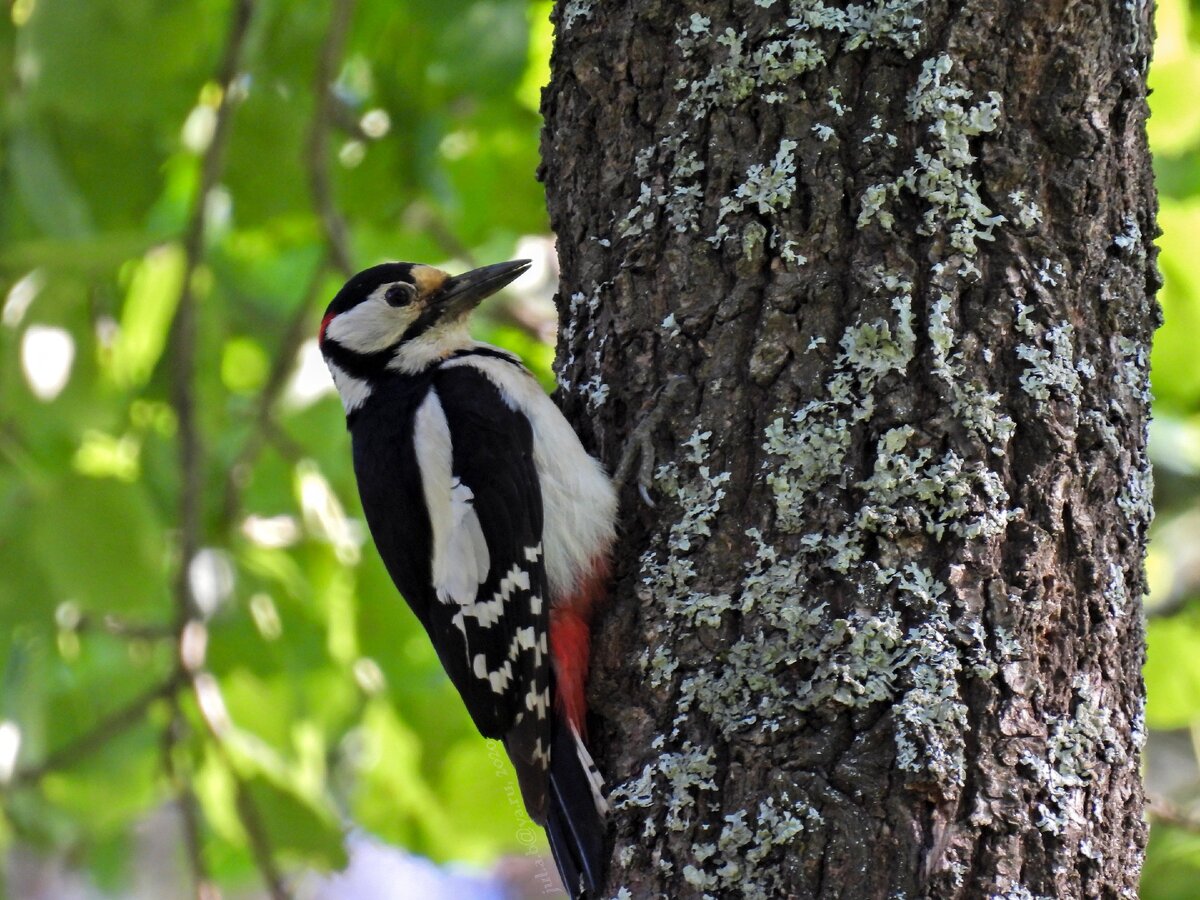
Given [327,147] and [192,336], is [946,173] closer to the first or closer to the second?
[327,147]

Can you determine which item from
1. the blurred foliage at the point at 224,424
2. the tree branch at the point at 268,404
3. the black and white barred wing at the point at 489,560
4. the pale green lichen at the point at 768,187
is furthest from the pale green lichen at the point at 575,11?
the tree branch at the point at 268,404

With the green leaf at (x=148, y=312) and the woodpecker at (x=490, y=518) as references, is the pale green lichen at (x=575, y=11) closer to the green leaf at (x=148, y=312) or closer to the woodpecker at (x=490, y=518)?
the woodpecker at (x=490, y=518)

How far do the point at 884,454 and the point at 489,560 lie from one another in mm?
922

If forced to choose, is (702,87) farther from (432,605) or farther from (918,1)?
(432,605)

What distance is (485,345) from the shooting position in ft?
9.74

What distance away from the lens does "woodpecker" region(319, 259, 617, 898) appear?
2.13 meters

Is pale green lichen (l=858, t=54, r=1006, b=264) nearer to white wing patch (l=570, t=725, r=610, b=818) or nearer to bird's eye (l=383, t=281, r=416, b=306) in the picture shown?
white wing patch (l=570, t=725, r=610, b=818)

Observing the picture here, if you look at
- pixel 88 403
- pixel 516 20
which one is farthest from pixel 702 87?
pixel 88 403

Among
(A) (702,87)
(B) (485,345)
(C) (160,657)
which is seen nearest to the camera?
(A) (702,87)

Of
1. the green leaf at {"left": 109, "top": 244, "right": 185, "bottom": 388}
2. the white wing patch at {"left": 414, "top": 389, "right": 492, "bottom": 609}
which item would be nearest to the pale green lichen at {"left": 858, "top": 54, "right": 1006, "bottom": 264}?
the white wing patch at {"left": 414, "top": 389, "right": 492, "bottom": 609}

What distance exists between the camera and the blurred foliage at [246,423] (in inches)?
119

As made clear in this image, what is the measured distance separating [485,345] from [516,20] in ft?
2.50

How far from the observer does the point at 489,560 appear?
2.46m

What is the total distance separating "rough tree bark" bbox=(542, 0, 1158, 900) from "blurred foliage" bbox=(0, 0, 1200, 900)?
1242 mm
